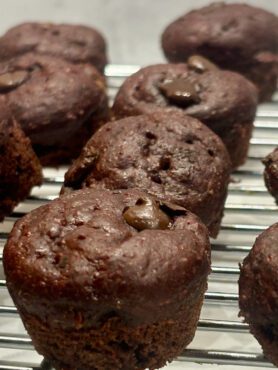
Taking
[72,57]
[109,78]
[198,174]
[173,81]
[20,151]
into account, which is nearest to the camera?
[198,174]

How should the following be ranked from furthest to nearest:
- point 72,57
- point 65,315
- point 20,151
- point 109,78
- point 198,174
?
1. point 109,78
2. point 72,57
3. point 20,151
4. point 198,174
5. point 65,315

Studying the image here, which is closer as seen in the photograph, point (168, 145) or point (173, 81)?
point (168, 145)

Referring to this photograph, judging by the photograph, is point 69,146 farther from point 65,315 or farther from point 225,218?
point 65,315

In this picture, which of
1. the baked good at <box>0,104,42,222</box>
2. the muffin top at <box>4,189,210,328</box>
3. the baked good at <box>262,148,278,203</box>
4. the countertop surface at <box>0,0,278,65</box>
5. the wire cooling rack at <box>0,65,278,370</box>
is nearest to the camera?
the muffin top at <box>4,189,210,328</box>

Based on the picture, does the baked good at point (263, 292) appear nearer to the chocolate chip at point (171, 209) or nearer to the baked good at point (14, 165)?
the chocolate chip at point (171, 209)

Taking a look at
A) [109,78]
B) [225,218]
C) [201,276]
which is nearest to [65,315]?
[201,276]

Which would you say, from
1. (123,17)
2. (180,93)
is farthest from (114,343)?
(123,17)

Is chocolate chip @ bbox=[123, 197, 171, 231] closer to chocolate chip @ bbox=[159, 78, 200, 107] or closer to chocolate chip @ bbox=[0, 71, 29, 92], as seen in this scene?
chocolate chip @ bbox=[159, 78, 200, 107]

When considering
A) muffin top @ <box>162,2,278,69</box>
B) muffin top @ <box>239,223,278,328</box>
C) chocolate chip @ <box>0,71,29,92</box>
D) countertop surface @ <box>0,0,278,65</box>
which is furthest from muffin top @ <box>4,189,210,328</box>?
countertop surface @ <box>0,0,278,65</box>
